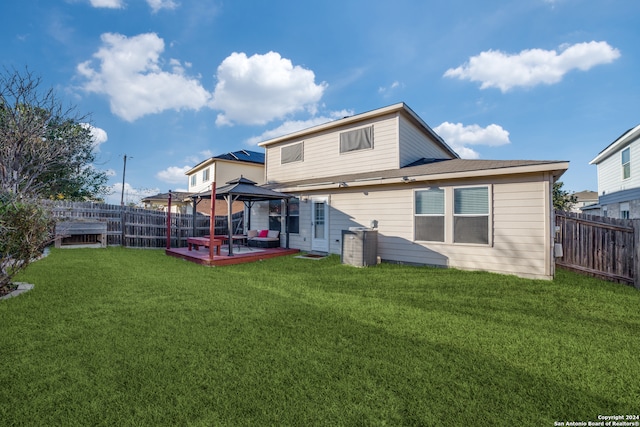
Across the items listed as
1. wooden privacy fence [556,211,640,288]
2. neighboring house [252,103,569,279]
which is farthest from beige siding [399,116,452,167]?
wooden privacy fence [556,211,640,288]

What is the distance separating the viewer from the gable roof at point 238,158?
814 inches

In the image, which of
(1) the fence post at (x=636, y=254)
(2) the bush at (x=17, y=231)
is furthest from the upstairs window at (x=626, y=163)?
(2) the bush at (x=17, y=231)

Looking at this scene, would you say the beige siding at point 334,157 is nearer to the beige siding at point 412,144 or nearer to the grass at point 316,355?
the beige siding at point 412,144

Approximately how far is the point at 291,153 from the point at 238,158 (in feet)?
34.2

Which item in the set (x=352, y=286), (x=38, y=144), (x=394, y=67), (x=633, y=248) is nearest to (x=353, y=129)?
(x=394, y=67)

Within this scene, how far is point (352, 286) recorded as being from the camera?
5820 mm

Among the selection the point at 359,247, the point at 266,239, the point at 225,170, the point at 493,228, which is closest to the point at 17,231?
the point at 266,239

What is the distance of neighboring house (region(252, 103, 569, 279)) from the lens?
6.53 metres

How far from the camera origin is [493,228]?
271 inches

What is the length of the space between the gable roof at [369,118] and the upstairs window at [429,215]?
3403 mm

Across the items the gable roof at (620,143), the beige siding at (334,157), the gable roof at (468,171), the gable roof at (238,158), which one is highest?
the gable roof at (238,158)

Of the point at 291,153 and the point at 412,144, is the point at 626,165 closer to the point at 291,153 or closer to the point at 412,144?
the point at 412,144

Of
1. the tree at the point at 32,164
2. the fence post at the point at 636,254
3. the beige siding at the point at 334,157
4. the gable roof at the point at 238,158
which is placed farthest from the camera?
the gable roof at the point at 238,158

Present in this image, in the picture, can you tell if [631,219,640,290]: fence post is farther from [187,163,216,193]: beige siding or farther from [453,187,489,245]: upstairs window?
[187,163,216,193]: beige siding
